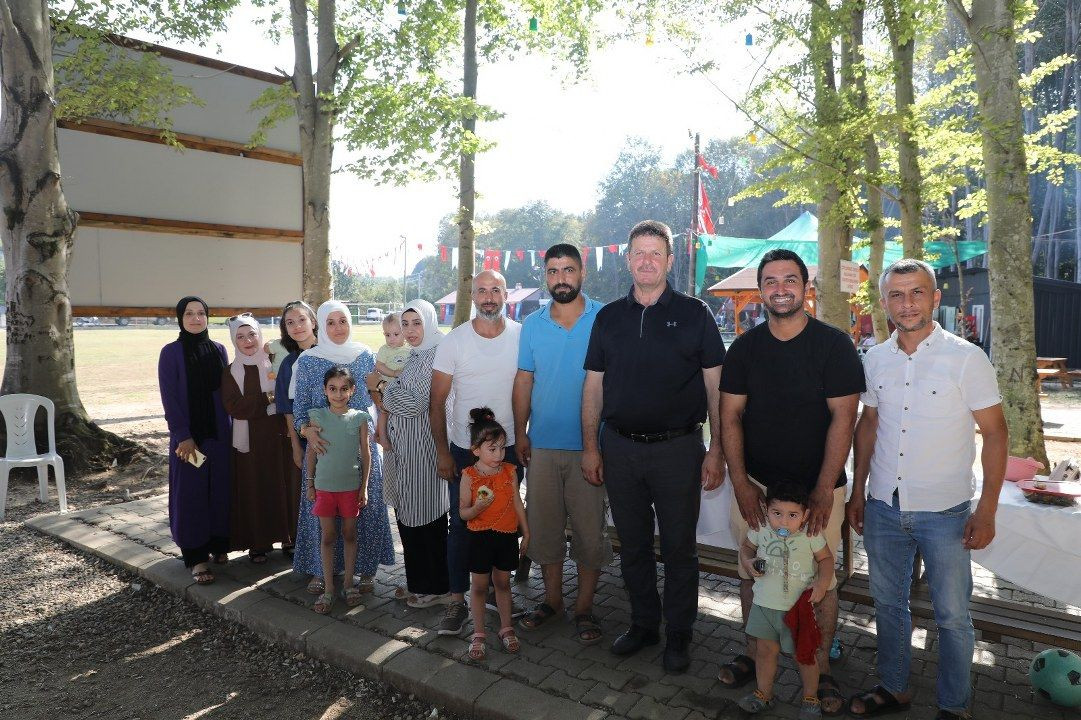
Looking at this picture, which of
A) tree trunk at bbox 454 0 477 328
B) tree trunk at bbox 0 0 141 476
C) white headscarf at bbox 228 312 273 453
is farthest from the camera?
tree trunk at bbox 454 0 477 328

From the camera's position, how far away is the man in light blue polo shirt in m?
3.82

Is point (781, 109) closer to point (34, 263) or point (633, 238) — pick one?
point (633, 238)

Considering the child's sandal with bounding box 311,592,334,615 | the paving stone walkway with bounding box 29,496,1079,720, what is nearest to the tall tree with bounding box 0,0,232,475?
the paving stone walkway with bounding box 29,496,1079,720

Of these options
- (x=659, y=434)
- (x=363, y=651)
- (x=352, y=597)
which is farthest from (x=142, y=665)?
(x=659, y=434)

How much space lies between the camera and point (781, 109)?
30.1 ft

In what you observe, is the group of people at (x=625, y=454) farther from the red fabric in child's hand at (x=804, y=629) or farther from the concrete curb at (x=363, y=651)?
the concrete curb at (x=363, y=651)

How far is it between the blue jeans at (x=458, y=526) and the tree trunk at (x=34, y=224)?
5.75 meters

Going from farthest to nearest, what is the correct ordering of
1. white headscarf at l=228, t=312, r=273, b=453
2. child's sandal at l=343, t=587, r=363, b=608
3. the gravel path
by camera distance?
white headscarf at l=228, t=312, r=273, b=453, child's sandal at l=343, t=587, r=363, b=608, the gravel path

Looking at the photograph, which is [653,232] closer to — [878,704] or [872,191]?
[878,704]

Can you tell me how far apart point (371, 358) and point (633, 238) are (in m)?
1.95

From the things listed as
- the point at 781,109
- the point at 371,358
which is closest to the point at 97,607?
the point at 371,358

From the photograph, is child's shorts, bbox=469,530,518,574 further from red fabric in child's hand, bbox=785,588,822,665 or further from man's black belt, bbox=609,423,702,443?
red fabric in child's hand, bbox=785,588,822,665

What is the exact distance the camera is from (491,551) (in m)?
3.68

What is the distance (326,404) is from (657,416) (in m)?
2.10
